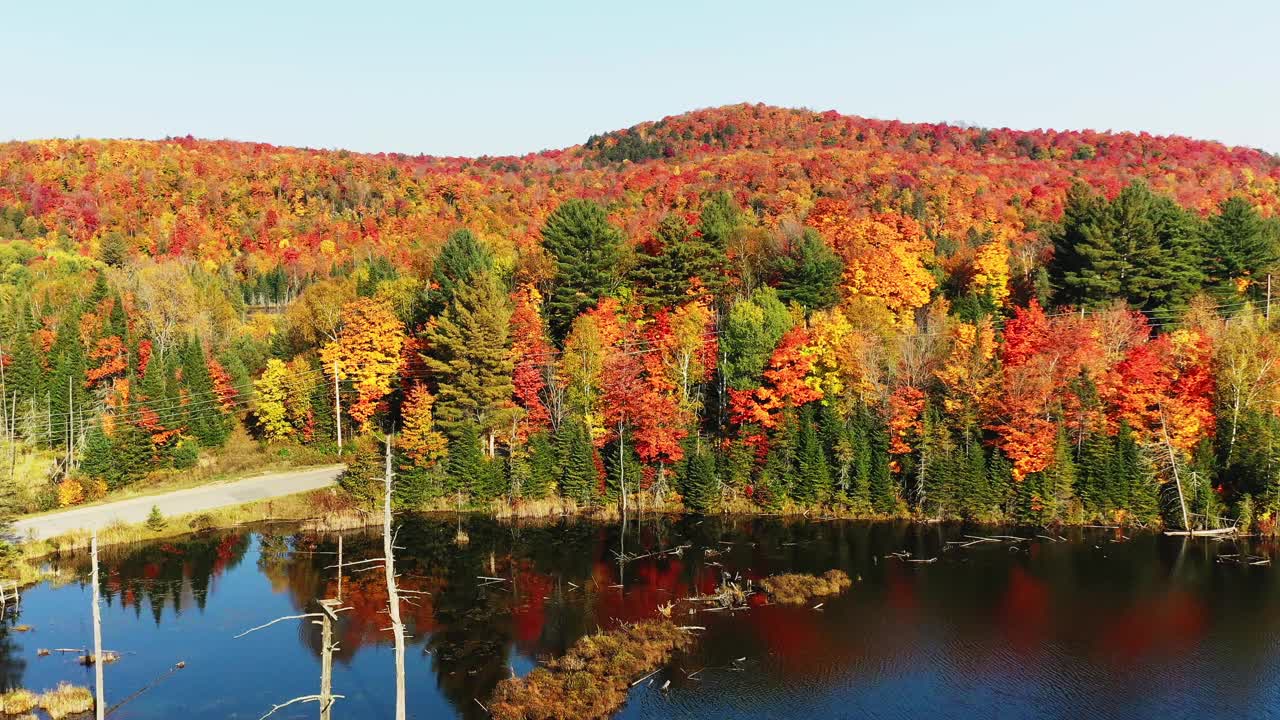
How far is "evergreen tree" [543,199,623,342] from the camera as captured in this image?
65188 mm

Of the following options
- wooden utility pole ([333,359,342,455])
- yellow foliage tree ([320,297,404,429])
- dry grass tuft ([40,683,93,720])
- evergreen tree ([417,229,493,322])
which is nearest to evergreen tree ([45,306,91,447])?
wooden utility pole ([333,359,342,455])

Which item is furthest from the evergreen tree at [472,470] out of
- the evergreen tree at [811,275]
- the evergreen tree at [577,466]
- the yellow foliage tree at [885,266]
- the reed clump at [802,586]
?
the yellow foliage tree at [885,266]

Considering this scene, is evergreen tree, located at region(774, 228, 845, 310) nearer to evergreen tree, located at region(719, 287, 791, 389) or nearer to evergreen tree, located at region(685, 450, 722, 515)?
evergreen tree, located at region(719, 287, 791, 389)

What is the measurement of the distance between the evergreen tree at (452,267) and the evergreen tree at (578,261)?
16.7 feet

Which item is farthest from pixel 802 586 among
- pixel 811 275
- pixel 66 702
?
pixel 811 275

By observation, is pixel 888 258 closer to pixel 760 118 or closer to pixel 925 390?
pixel 925 390

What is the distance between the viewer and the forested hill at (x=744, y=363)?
50562 mm

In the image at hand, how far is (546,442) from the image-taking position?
185 feet

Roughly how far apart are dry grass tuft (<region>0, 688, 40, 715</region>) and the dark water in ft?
5.09

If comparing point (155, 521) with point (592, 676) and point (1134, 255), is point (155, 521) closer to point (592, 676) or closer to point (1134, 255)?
point (592, 676)

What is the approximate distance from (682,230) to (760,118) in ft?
370

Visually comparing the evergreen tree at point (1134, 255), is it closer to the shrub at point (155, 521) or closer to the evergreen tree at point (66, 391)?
the shrub at point (155, 521)

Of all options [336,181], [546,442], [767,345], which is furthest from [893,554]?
[336,181]

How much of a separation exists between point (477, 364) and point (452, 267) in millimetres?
13112
